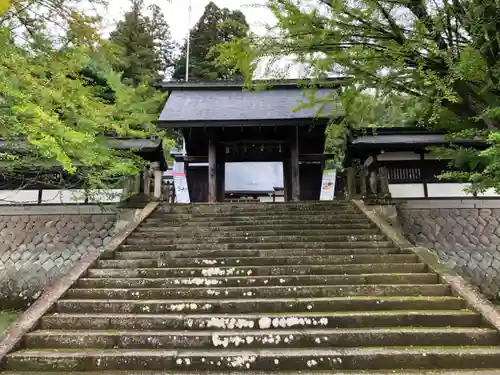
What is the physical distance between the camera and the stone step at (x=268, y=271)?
5.45 m

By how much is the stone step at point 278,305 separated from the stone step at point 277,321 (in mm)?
188

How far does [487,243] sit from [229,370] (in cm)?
757

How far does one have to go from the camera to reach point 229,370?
3586mm

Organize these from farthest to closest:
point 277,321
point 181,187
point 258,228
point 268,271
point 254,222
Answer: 1. point 181,187
2. point 254,222
3. point 258,228
4. point 268,271
5. point 277,321

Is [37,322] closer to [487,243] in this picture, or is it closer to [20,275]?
[20,275]

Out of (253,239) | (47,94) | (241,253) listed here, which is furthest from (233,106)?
(47,94)

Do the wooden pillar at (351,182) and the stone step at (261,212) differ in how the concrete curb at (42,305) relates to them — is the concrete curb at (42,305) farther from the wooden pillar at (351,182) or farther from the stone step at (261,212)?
the wooden pillar at (351,182)

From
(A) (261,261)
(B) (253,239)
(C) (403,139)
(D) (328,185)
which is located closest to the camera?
(A) (261,261)

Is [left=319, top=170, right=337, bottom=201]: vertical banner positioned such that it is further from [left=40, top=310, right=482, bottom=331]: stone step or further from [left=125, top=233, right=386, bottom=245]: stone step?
[left=40, top=310, right=482, bottom=331]: stone step

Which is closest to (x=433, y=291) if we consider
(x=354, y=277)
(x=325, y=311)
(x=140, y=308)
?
(x=354, y=277)

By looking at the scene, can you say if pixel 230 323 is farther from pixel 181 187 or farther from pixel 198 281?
pixel 181 187

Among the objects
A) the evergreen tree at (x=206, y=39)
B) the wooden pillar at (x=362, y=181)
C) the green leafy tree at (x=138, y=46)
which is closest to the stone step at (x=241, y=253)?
the wooden pillar at (x=362, y=181)

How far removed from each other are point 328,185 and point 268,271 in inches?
294

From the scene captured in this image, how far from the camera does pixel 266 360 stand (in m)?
3.62
